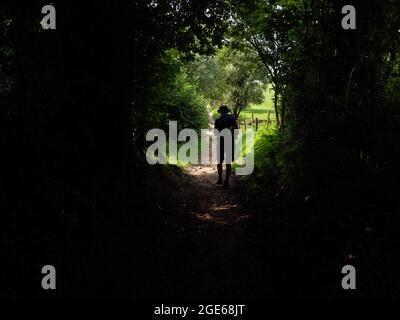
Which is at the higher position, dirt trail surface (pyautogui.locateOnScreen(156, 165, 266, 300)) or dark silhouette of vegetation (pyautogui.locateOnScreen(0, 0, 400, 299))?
dark silhouette of vegetation (pyautogui.locateOnScreen(0, 0, 400, 299))

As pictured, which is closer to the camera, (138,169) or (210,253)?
(210,253)

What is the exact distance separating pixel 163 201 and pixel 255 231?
9.32ft

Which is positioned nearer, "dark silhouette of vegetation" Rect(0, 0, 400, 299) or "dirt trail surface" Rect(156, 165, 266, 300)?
"dark silhouette of vegetation" Rect(0, 0, 400, 299)

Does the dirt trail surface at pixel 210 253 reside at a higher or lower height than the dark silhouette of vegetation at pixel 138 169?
lower

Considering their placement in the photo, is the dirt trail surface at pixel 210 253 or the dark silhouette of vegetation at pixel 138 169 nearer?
the dark silhouette of vegetation at pixel 138 169

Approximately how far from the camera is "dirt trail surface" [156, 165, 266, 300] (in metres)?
4.98

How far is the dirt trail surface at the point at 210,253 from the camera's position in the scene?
498 centimetres

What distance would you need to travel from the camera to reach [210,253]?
20.5 ft

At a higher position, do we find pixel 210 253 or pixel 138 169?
pixel 138 169
